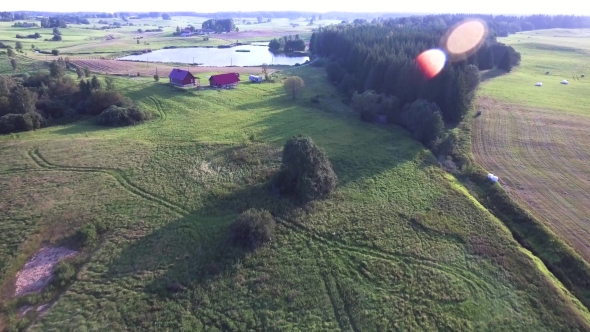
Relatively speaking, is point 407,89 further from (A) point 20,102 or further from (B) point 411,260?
(A) point 20,102

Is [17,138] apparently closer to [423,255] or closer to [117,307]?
[117,307]

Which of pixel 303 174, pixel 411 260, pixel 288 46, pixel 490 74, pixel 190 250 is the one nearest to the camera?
pixel 411 260

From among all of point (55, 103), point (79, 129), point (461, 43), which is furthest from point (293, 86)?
point (461, 43)

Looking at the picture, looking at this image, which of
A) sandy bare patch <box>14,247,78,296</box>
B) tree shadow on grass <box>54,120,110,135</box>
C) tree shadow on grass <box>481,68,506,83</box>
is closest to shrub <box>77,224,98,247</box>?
sandy bare patch <box>14,247,78,296</box>

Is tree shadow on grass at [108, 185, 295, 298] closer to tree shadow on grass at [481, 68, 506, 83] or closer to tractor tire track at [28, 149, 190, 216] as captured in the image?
tractor tire track at [28, 149, 190, 216]

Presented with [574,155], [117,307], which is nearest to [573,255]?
[574,155]

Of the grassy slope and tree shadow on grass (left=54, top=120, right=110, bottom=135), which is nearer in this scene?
tree shadow on grass (left=54, top=120, right=110, bottom=135)
